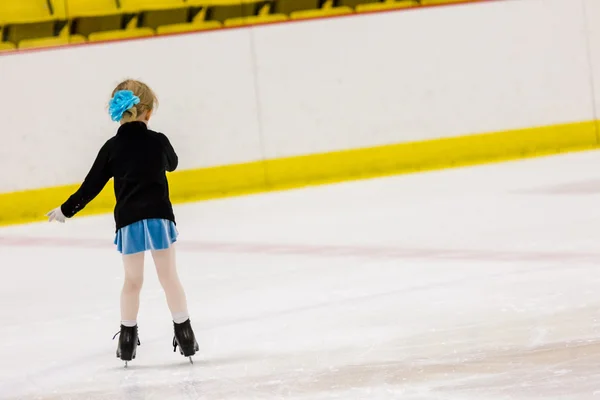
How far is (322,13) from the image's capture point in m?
8.91

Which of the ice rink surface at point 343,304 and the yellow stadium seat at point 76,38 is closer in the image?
the ice rink surface at point 343,304

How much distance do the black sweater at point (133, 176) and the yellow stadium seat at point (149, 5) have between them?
5.91 m

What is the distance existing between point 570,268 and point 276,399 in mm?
1829

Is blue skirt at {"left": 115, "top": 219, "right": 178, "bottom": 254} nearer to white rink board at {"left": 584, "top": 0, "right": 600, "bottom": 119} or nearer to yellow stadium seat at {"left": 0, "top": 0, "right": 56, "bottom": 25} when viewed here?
yellow stadium seat at {"left": 0, "top": 0, "right": 56, "bottom": 25}

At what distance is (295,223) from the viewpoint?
20.3 ft

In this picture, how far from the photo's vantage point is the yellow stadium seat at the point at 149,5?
8.88m

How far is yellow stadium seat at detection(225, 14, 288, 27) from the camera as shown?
8.41 meters

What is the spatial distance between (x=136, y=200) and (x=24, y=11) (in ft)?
19.5

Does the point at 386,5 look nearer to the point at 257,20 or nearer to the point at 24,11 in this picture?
the point at 257,20

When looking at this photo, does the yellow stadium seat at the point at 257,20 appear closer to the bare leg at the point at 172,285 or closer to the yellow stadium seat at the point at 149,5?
the yellow stadium seat at the point at 149,5

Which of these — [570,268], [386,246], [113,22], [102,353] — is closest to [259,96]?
[113,22]

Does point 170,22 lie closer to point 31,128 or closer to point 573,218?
point 31,128

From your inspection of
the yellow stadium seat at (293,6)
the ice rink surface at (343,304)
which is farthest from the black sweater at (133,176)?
the yellow stadium seat at (293,6)

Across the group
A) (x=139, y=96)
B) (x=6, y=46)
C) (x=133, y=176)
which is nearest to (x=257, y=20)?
(x=6, y=46)
